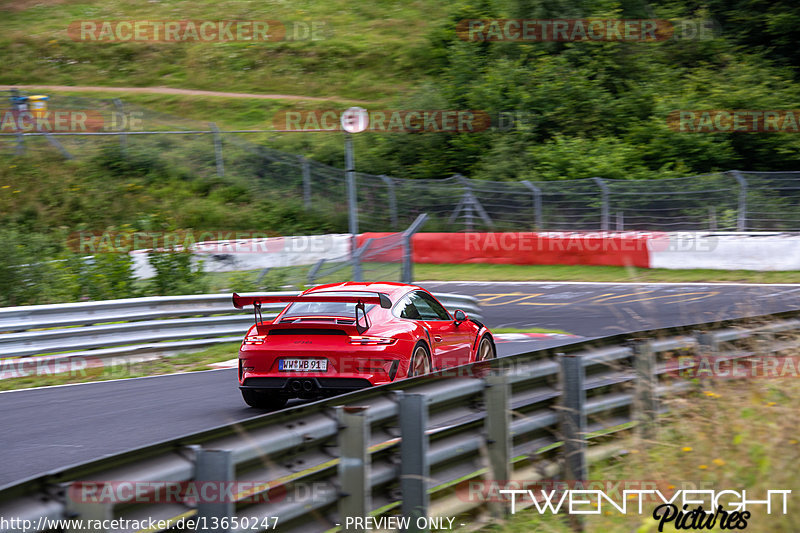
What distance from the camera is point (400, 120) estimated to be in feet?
→ 117

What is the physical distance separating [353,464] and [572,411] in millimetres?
2046

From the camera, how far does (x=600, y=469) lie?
5930mm

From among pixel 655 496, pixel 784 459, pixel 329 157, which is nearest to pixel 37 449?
pixel 655 496

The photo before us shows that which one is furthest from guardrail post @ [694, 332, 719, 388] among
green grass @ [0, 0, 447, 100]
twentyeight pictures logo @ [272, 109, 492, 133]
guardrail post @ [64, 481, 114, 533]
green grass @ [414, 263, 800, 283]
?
green grass @ [0, 0, 447, 100]

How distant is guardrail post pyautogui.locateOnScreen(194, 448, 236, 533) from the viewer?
3.31 metres

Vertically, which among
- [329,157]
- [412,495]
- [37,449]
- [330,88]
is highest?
[330,88]

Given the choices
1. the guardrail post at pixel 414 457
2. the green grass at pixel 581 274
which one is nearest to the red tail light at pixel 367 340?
the guardrail post at pixel 414 457

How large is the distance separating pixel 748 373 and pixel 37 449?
19.9 feet

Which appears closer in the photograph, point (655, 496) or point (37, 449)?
point (655, 496)

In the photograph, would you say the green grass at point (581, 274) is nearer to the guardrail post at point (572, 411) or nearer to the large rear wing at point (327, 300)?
the large rear wing at point (327, 300)

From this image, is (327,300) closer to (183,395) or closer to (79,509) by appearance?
(183,395)

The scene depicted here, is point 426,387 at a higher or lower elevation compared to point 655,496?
higher

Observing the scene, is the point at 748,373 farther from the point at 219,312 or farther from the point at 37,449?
the point at 219,312

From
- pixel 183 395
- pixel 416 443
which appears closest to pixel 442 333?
pixel 183 395
